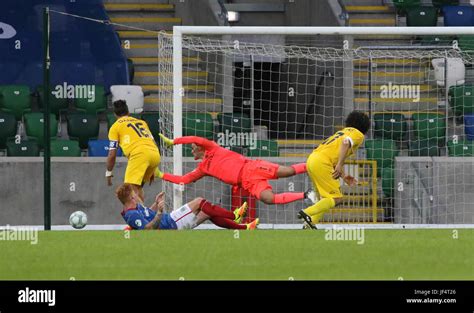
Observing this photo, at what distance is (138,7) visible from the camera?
28.3 meters

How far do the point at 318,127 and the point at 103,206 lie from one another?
13.1ft

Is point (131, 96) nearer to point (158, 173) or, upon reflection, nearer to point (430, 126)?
point (430, 126)

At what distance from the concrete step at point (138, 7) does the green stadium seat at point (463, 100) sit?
6270 mm


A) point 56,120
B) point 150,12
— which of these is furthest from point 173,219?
point 150,12

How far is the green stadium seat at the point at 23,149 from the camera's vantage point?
23.9 meters

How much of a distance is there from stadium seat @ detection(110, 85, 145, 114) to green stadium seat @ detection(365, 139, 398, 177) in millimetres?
3802

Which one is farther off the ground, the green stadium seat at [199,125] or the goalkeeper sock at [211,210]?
the green stadium seat at [199,125]

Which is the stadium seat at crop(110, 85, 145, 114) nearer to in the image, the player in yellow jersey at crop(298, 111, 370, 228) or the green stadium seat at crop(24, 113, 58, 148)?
the green stadium seat at crop(24, 113, 58, 148)

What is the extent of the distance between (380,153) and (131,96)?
4177mm

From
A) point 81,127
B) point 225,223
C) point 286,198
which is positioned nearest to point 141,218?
point 225,223

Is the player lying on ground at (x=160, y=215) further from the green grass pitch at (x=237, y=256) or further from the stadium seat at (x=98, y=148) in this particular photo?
the stadium seat at (x=98, y=148)

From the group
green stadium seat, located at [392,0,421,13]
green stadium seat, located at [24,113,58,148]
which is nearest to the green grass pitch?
green stadium seat, located at [24,113,58,148]

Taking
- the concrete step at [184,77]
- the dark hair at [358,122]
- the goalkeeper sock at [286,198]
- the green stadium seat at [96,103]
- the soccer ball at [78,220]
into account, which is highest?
the concrete step at [184,77]

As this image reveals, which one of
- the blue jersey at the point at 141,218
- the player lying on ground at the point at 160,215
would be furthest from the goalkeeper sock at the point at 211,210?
the blue jersey at the point at 141,218
